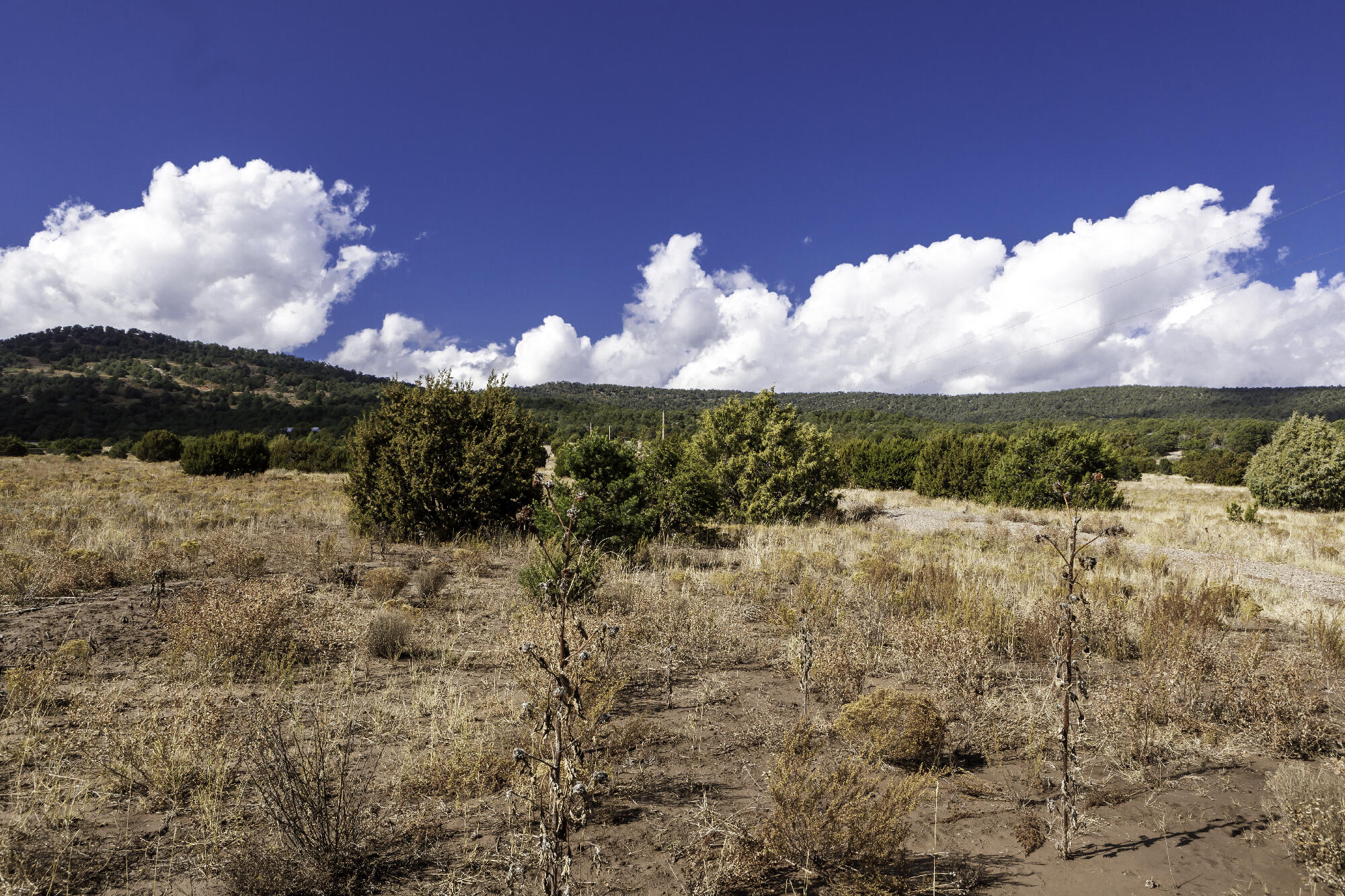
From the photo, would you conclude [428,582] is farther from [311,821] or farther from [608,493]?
[311,821]

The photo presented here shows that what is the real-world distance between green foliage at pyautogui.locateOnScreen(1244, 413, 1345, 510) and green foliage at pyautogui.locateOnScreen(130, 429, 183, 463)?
51939 mm

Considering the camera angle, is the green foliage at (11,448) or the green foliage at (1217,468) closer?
the green foliage at (11,448)

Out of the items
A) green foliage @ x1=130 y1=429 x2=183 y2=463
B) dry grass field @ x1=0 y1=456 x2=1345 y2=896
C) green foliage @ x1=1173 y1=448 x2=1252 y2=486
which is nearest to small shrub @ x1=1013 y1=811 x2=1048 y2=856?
dry grass field @ x1=0 y1=456 x2=1345 y2=896

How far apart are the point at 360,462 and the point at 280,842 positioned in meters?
9.93

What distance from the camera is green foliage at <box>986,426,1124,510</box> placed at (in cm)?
1961

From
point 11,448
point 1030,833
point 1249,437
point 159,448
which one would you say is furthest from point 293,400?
point 1249,437

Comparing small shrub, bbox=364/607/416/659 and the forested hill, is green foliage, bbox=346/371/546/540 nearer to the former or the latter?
small shrub, bbox=364/607/416/659

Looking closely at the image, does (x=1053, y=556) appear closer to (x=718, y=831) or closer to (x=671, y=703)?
(x=671, y=703)

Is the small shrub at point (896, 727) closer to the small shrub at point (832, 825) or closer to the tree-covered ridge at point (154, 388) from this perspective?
the small shrub at point (832, 825)

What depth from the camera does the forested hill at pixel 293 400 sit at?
50875mm

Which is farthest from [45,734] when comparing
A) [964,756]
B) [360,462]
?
[360,462]

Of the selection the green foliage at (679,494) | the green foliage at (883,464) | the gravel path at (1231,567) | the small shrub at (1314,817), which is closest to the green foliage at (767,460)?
the green foliage at (679,494)

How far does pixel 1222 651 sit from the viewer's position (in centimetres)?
507

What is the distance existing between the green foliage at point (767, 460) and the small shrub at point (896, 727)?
37.6 feet
